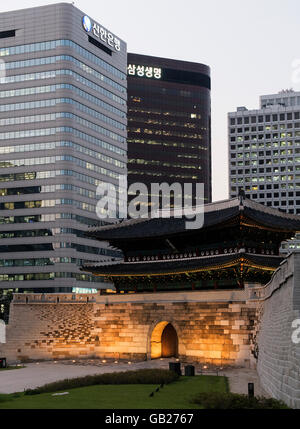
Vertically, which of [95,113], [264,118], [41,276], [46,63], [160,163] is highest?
[264,118]

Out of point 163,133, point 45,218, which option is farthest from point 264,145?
point 45,218

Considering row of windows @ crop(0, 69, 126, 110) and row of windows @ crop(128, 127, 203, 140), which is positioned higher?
row of windows @ crop(128, 127, 203, 140)

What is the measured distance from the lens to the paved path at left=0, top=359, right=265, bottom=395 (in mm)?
41347

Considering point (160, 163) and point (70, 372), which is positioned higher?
point (160, 163)

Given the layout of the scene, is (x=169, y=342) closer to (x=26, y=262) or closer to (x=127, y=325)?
(x=127, y=325)

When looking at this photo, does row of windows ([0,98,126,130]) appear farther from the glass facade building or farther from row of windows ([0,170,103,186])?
row of windows ([0,170,103,186])

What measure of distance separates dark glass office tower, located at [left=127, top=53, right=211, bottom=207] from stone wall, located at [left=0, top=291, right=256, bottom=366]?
126893 millimetres

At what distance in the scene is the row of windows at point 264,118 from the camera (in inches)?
6339

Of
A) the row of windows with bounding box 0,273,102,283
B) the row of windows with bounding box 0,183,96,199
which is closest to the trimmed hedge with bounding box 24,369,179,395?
the row of windows with bounding box 0,273,102,283

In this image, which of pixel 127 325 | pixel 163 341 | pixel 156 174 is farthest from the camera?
pixel 156 174

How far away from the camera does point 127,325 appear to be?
58.9 m

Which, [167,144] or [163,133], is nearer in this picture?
[163,133]

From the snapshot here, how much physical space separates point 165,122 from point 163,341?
463 ft

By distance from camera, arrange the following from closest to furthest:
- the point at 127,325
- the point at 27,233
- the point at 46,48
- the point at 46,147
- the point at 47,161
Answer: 1. the point at 127,325
2. the point at 46,147
3. the point at 47,161
4. the point at 27,233
5. the point at 46,48
